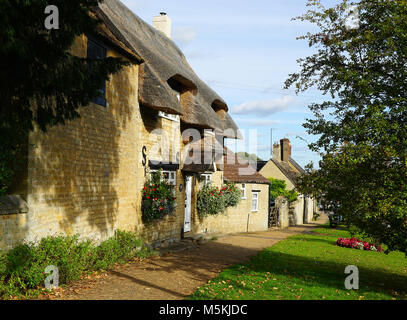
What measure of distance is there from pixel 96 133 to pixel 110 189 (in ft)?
5.41

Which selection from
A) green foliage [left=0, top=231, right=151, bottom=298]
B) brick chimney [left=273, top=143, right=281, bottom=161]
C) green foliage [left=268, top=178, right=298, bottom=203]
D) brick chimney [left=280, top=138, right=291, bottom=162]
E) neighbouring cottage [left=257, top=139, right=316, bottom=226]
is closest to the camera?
green foliage [left=0, top=231, right=151, bottom=298]

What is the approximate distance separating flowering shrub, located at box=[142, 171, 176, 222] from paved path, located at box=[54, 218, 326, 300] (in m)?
1.38

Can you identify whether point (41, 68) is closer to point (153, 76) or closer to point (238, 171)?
point (153, 76)

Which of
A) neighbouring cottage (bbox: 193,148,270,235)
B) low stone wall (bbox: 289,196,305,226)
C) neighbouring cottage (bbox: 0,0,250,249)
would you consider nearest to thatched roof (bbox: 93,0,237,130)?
neighbouring cottage (bbox: 0,0,250,249)

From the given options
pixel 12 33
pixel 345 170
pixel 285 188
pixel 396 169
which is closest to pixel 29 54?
pixel 12 33

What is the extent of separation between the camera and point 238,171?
22.6 meters

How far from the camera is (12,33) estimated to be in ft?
14.0

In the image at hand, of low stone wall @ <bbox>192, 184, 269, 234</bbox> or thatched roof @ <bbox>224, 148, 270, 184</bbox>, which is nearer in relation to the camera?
low stone wall @ <bbox>192, 184, 269, 234</bbox>

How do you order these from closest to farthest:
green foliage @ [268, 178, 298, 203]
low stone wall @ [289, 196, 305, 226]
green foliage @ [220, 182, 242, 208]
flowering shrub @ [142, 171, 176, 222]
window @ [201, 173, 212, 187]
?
flowering shrub @ [142, 171, 176, 222], window @ [201, 173, 212, 187], green foliage @ [220, 182, 242, 208], low stone wall @ [289, 196, 305, 226], green foliage @ [268, 178, 298, 203]

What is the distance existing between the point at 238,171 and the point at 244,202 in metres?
2.06

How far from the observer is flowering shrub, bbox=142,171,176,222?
Answer: 37.2 ft

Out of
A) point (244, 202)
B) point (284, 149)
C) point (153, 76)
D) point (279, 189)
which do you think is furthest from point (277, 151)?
point (153, 76)

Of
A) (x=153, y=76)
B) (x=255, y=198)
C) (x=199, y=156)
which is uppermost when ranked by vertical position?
(x=153, y=76)

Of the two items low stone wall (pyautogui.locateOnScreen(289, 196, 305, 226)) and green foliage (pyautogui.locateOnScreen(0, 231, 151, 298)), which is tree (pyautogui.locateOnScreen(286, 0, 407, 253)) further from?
low stone wall (pyautogui.locateOnScreen(289, 196, 305, 226))
